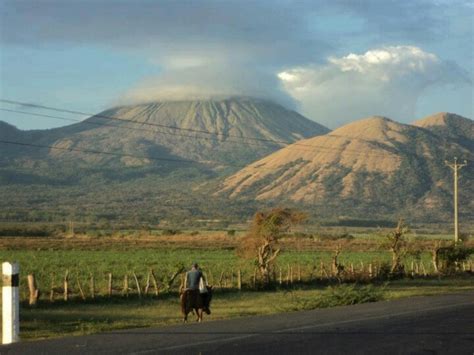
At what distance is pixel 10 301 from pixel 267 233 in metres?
26.5

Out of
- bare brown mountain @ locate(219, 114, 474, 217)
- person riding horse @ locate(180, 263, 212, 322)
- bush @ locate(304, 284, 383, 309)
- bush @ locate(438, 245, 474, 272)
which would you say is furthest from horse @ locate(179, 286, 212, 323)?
bare brown mountain @ locate(219, 114, 474, 217)

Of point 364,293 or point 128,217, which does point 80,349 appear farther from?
point 128,217

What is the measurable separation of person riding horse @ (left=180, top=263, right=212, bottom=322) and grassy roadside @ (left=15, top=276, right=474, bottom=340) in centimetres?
44

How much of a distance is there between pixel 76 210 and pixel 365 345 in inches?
6674

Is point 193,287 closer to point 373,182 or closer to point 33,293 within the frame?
point 33,293

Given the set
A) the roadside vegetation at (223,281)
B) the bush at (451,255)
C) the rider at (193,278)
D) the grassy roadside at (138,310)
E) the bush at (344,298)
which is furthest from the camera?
the bush at (451,255)

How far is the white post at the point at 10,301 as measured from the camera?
1409 centimetres

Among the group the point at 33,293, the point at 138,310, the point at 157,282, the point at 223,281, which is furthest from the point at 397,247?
the point at 33,293

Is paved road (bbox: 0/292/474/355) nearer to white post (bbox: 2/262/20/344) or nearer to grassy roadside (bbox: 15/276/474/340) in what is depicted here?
white post (bbox: 2/262/20/344)

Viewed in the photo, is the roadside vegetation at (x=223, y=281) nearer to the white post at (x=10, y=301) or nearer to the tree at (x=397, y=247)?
the tree at (x=397, y=247)

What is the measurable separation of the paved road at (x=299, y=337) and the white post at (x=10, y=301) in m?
0.25

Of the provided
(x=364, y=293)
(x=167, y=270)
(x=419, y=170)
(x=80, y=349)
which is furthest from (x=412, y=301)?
(x=419, y=170)

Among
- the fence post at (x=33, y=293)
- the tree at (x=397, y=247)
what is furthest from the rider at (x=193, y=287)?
the tree at (x=397, y=247)

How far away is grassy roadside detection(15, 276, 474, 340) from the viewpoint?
1934cm
